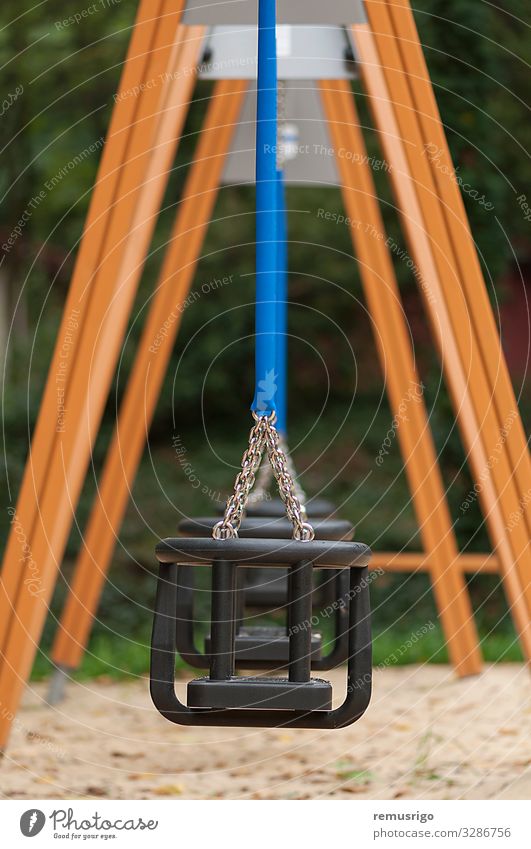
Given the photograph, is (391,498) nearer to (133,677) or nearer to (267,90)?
(133,677)

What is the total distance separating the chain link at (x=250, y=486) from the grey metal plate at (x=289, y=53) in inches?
74.8

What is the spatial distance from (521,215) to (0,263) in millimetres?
3992

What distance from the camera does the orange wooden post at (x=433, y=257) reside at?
286 centimetres

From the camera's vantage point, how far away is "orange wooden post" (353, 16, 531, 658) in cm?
286

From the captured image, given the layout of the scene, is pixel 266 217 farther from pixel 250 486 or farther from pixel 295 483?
pixel 295 483

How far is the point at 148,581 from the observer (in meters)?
7.88

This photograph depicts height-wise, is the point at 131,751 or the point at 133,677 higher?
the point at 133,677

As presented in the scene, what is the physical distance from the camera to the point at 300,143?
15.9 feet

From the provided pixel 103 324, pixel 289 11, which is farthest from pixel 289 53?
pixel 103 324

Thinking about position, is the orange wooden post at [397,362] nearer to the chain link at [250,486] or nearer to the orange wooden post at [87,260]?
the orange wooden post at [87,260]

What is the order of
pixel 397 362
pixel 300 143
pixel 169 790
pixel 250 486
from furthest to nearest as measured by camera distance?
pixel 300 143 → pixel 397 362 → pixel 169 790 → pixel 250 486

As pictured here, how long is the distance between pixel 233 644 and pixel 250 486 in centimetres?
31
